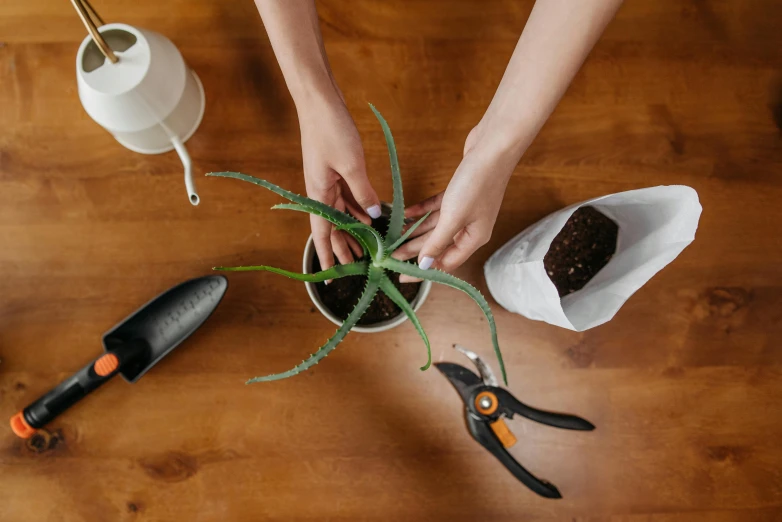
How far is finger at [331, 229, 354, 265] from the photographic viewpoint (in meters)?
0.57

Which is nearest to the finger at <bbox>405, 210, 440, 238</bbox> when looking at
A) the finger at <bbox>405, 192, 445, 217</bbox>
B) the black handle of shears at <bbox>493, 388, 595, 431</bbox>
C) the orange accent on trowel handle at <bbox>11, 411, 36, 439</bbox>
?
the finger at <bbox>405, 192, 445, 217</bbox>

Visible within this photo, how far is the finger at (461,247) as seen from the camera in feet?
1.75

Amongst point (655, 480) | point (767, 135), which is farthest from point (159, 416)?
point (767, 135)

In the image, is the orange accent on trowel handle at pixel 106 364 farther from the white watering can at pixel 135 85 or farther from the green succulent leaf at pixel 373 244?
the green succulent leaf at pixel 373 244

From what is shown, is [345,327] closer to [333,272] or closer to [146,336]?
[333,272]

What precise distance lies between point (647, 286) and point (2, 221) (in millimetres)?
825

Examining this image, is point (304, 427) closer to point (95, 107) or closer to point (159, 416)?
point (159, 416)

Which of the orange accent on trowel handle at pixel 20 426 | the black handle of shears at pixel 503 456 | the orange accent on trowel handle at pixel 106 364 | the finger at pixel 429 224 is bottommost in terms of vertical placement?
the black handle of shears at pixel 503 456

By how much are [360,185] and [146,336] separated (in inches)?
13.3

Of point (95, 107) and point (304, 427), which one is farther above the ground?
point (95, 107)

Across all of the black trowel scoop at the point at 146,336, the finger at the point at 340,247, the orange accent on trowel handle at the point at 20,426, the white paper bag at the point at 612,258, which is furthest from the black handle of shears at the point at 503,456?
the orange accent on trowel handle at the point at 20,426

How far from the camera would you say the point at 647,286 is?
689mm

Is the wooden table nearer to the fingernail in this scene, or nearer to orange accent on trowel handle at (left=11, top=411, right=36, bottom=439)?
orange accent on trowel handle at (left=11, top=411, right=36, bottom=439)

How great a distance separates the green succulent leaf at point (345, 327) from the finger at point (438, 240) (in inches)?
2.0
